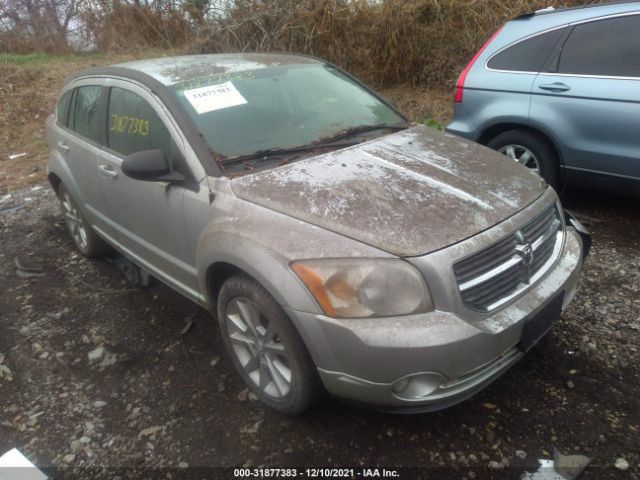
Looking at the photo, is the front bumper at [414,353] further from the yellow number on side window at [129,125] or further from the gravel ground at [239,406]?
the yellow number on side window at [129,125]

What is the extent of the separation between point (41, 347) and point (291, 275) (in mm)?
2133

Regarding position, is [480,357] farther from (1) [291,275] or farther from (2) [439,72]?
(2) [439,72]

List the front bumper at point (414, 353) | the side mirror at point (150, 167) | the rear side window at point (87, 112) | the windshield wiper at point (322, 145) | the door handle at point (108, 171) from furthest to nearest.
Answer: the rear side window at point (87, 112) → the door handle at point (108, 171) → the windshield wiper at point (322, 145) → the side mirror at point (150, 167) → the front bumper at point (414, 353)

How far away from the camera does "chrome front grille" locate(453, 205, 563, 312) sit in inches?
76.5

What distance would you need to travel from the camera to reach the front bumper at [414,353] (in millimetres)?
1841

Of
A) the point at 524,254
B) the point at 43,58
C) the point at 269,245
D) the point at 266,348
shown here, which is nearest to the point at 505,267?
the point at 524,254

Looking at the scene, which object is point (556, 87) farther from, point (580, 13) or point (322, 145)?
point (322, 145)

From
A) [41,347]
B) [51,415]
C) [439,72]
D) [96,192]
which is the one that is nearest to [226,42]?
[439,72]

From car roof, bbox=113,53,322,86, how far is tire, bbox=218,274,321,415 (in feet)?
4.53

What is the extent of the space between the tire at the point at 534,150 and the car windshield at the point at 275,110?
137cm

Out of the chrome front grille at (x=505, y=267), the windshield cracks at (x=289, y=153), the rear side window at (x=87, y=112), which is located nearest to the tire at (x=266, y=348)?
the windshield cracks at (x=289, y=153)

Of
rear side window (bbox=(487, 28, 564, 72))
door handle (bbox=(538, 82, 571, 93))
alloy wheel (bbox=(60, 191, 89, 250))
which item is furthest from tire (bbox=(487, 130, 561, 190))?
alloy wheel (bbox=(60, 191, 89, 250))

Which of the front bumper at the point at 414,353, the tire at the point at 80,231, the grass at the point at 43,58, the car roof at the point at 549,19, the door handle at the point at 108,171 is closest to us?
the front bumper at the point at 414,353

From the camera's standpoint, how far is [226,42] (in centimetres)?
909
